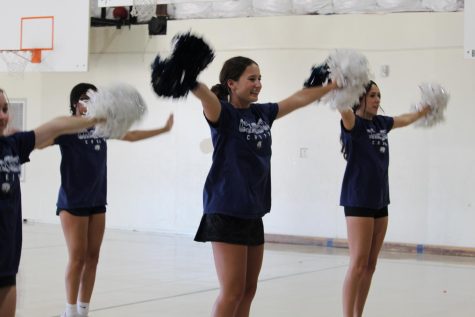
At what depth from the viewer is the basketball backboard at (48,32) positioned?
1124 centimetres

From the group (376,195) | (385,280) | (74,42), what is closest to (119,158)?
(74,42)

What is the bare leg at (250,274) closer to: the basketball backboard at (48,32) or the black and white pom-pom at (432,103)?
the black and white pom-pom at (432,103)

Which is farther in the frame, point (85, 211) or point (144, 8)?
point (144, 8)

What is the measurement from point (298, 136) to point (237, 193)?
7.87 meters

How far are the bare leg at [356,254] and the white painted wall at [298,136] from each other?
6050 mm

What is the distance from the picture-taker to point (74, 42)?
11266 millimetres

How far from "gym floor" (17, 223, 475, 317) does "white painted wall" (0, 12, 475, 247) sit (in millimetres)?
690

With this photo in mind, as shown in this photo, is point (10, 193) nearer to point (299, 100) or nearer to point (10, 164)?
point (10, 164)

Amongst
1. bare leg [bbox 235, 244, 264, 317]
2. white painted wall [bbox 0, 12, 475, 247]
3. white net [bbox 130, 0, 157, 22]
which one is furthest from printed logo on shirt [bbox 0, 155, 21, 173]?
white painted wall [bbox 0, 12, 475, 247]

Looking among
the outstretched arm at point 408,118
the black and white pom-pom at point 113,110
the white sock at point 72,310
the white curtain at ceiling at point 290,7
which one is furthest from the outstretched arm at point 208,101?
the white curtain at ceiling at point 290,7

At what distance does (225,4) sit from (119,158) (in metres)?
2.96

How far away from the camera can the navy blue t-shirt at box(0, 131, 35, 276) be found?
11.0 feet

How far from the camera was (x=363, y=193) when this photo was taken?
5.25m

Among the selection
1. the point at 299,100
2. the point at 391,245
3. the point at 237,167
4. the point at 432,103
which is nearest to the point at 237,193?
the point at 237,167
